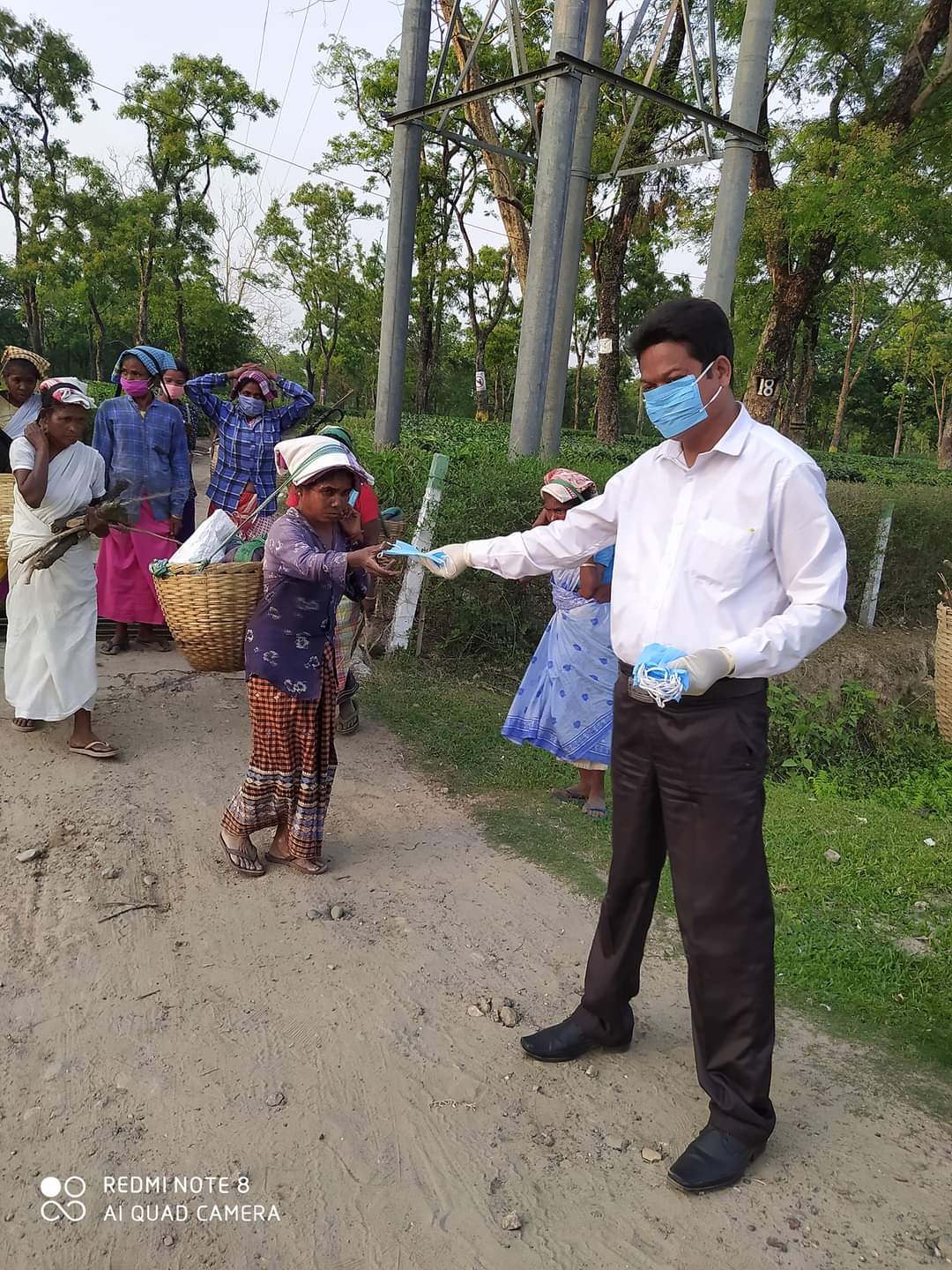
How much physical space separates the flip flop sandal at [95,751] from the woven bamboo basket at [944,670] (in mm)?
5938

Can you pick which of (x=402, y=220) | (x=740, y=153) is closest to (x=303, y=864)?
(x=402, y=220)

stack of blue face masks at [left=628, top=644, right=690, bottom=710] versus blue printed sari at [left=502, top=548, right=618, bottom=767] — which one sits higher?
stack of blue face masks at [left=628, top=644, right=690, bottom=710]

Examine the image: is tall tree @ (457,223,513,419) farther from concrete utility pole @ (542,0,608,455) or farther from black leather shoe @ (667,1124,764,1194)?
black leather shoe @ (667,1124,764,1194)

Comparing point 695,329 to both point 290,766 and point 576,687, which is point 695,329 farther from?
point 576,687

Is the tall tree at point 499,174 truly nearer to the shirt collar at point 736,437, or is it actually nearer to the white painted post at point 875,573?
the white painted post at point 875,573

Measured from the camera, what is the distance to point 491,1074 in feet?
8.97

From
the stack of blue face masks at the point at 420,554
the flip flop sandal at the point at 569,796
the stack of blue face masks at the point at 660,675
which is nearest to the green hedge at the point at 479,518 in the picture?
the flip flop sandal at the point at 569,796

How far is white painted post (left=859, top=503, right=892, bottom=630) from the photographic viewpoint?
8.89 metres

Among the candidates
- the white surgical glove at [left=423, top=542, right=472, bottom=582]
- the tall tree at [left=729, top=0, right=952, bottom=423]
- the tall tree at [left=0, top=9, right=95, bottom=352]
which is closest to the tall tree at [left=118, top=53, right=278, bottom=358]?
the tall tree at [left=0, top=9, right=95, bottom=352]

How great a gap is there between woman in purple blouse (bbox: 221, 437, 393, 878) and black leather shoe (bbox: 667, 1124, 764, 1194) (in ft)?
6.41

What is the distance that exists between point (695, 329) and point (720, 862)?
1.35 metres

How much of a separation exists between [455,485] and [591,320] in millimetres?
33312

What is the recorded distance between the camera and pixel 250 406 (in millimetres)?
6066

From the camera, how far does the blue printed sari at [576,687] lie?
4.54 meters
